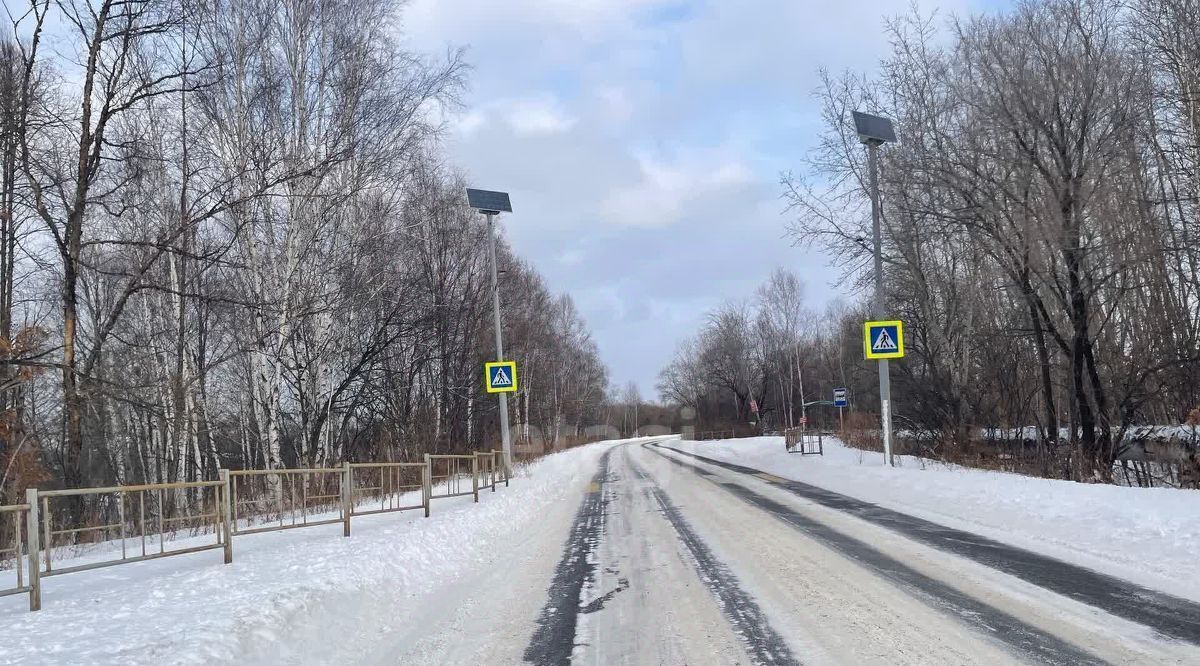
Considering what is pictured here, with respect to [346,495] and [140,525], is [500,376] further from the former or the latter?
[140,525]

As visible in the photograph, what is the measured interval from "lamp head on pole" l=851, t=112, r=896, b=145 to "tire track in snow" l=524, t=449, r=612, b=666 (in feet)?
37.1

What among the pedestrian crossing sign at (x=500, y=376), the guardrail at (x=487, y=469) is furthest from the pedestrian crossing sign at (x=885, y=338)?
the guardrail at (x=487, y=469)

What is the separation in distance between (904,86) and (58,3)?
20778mm

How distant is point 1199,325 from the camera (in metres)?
17.5

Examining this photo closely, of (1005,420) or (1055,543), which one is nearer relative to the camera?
(1055,543)

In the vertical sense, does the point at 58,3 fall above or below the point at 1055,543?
above

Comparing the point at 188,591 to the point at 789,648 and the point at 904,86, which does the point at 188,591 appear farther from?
the point at 904,86

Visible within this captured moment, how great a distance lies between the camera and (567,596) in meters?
7.16

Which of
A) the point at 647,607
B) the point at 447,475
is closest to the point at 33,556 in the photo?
the point at 647,607

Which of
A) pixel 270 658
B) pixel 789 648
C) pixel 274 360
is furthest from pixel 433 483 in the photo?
pixel 789 648

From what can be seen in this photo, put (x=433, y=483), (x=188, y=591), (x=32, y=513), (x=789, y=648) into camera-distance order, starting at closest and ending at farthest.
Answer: (x=789, y=648)
(x=32, y=513)
(x=188, y=591)
(x=433, y=483)

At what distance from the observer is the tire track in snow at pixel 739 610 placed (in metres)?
5.08

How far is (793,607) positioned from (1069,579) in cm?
277

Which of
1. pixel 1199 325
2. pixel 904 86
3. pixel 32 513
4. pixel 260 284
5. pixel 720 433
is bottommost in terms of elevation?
pixel 720 433
